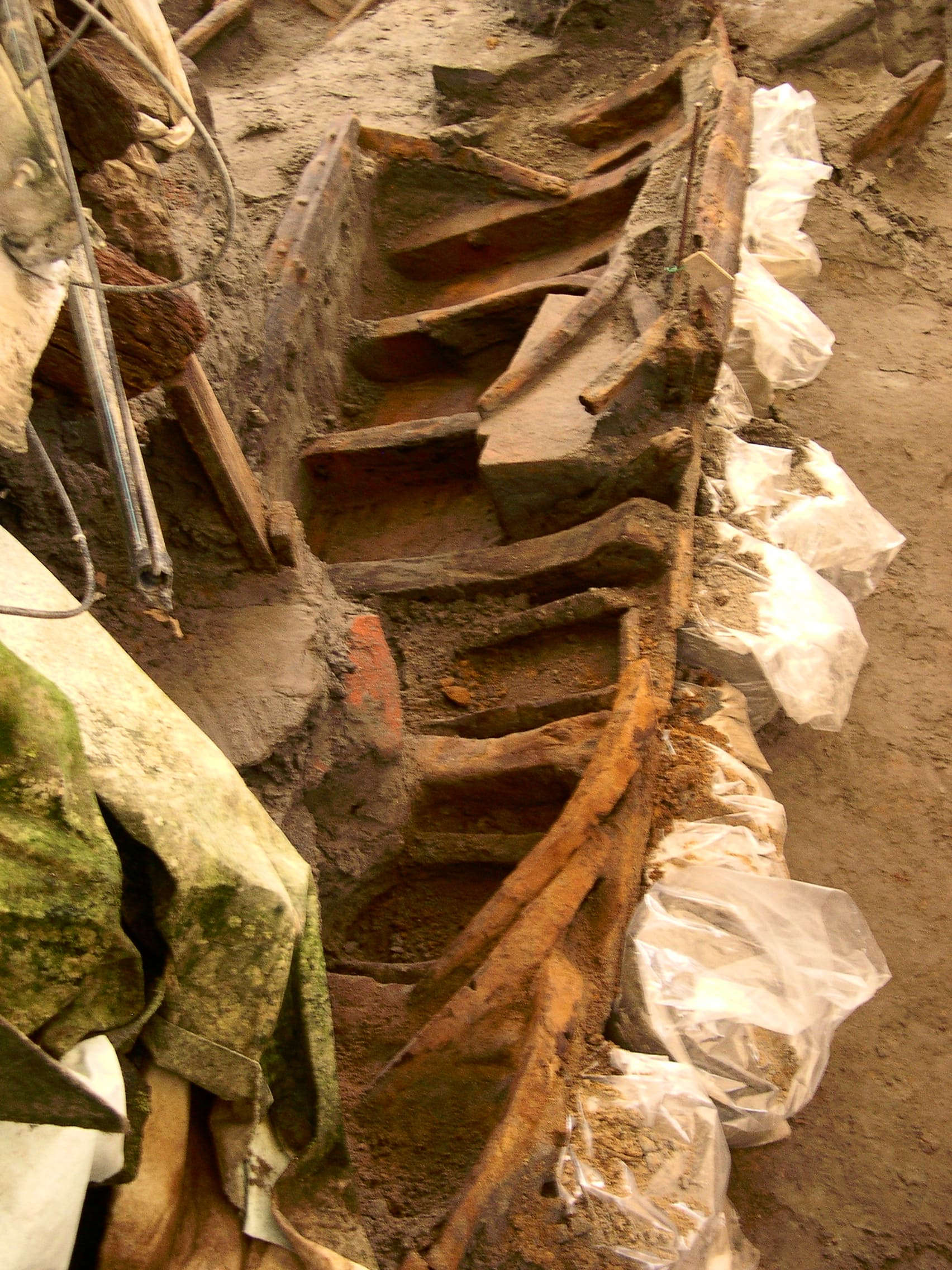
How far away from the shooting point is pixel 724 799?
7.37ft

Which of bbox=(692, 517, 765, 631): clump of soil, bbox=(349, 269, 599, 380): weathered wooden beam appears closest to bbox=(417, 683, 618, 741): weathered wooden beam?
bbox=(692, 517, 765, 631): clump of soil

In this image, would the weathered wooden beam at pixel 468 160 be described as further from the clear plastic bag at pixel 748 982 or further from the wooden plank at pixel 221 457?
the clear plastic bag at pixel 748 982

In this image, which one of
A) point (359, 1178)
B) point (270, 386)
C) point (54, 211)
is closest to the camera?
point (54, 211)

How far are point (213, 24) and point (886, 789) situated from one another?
15.2 feet

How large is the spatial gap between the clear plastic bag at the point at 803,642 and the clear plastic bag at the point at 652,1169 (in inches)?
42.3

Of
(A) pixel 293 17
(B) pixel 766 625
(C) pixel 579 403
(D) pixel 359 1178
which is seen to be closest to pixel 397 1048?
(D) pixel 359 1178

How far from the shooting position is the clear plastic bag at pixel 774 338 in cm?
354

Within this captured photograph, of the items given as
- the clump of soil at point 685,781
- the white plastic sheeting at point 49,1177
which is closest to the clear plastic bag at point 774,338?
the clump of soil at point 685,781

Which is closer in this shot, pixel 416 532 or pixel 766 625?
pixel 766 625

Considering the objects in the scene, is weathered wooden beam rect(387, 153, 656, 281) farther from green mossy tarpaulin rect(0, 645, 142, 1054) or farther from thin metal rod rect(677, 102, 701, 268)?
green mossy tarpaulin rect(0, 645, 142, 1054)

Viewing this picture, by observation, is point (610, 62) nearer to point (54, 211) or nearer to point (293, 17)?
point (293, 17)

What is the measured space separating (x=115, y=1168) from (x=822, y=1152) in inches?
52.9

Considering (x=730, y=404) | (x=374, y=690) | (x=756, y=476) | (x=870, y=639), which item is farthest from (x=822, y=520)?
(x=374, y=690)

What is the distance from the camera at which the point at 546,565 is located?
2605 millimetres
